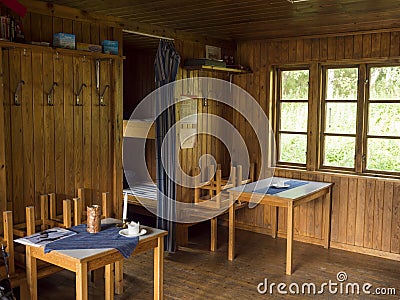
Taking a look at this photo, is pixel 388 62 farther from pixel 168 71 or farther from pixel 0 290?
pixel 0 290

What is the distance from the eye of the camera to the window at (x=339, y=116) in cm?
490

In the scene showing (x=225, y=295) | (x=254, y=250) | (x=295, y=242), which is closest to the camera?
(x=225, y=295)

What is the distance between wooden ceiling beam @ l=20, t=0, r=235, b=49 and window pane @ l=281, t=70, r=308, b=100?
2.87 ft

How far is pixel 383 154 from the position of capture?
4.75m

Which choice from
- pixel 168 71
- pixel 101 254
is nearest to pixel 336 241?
pixel 168 71

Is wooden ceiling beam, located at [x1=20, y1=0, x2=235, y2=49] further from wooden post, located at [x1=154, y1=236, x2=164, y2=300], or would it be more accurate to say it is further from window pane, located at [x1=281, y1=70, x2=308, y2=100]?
wooden post, located at [x1=154, y1=236, x2=164, y2=300]

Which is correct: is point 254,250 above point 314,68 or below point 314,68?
below

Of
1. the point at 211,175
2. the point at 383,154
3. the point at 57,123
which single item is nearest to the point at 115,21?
the point at 57,123

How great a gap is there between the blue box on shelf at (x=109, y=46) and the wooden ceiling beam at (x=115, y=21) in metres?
0.20

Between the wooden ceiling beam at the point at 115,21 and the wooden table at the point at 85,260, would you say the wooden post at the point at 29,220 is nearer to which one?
the wooden table at the point at 85,260

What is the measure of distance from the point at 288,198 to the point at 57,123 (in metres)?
2.17

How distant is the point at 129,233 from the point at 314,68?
3.16m

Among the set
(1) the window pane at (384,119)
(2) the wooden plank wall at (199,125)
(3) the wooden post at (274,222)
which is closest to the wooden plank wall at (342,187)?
(3) the wooden post at (274,222)

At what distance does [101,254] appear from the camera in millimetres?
2631
